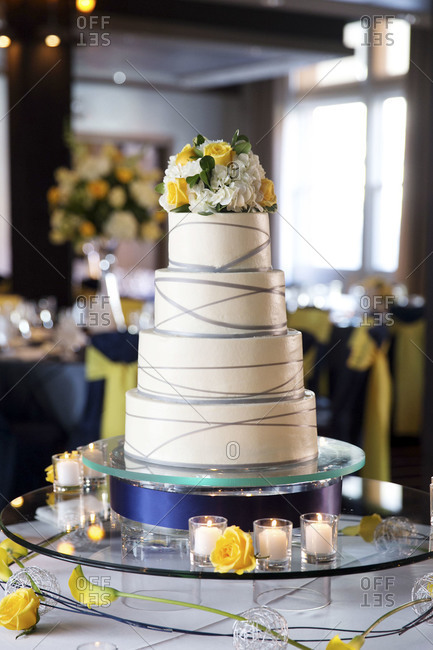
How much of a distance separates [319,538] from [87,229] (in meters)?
4.70

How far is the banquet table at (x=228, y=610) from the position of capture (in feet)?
6.11

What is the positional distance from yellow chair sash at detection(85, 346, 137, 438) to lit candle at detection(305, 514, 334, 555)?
3.07 meters

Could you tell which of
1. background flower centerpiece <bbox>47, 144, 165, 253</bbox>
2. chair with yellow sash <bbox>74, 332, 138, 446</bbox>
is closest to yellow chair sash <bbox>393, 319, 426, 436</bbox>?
background flower centerpiece <bbox>47, 144, 165, 253</bbox>

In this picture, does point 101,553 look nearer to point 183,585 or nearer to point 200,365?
point 183,585

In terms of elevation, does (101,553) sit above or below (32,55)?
below

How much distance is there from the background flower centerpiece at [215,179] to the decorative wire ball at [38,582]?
2.85 feet

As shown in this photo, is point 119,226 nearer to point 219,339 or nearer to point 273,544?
point 219,339

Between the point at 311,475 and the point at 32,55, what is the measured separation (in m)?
7.09

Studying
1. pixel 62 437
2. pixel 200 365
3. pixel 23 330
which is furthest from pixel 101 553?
pixel 23 330

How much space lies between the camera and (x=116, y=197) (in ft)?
20.7

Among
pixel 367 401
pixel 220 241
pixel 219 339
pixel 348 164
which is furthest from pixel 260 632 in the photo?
pixel 348 164

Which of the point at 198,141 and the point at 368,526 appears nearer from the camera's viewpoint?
the point at 198,141

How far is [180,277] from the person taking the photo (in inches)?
80.8

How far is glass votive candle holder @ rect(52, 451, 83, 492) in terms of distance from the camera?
2414mm
